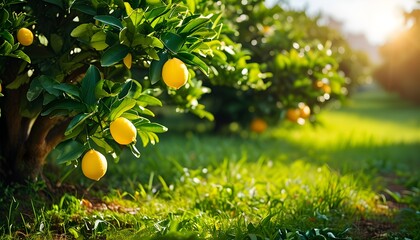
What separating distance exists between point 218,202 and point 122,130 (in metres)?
1.10

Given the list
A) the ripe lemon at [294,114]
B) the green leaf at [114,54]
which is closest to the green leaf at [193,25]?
the green leaf at [114,54]

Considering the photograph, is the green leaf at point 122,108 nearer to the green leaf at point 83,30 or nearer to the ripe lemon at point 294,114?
the green leaf at point 83,30

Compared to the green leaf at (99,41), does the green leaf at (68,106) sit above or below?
below

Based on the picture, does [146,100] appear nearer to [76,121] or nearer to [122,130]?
[122,130]

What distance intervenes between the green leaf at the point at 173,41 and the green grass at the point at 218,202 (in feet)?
2.71

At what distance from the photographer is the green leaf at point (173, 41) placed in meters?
2.37

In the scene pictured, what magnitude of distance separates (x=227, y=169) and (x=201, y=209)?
4.45 ft

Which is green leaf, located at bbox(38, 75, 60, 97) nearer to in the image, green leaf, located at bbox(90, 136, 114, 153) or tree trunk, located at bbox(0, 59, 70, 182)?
green leaf, located at bbox(90, 136, 114, 153)

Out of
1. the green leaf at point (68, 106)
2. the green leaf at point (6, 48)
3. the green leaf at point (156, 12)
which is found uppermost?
the green leaf at point (156, 12)

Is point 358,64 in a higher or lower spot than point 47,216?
higher

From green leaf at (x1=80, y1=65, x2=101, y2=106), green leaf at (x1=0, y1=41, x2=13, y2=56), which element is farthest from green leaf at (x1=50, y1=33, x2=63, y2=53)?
green leaf at (x1=80, y1=65, x2=101, y2=106)

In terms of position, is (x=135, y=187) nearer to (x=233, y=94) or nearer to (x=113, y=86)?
(x=113, y=86)

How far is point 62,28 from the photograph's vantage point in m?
2.78

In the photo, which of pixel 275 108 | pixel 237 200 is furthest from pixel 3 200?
pixel 275 108
